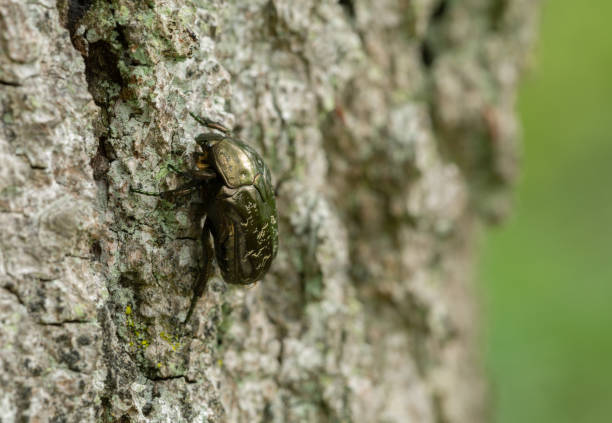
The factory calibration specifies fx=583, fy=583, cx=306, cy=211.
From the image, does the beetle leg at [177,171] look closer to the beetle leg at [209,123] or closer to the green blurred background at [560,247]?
the beetle leg at [209,123]

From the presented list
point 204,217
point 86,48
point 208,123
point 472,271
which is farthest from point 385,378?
point 86,48

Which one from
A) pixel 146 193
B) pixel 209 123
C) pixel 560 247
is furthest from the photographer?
pixel 560 247

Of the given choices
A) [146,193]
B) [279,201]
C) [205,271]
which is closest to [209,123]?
[146,193]

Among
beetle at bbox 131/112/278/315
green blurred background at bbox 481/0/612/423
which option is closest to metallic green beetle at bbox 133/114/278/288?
beetle at bbox 131/112/278/315

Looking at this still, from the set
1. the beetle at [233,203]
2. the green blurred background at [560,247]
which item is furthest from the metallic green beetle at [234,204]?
the green blurred background at [560,247]

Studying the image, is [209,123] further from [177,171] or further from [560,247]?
[560,247]

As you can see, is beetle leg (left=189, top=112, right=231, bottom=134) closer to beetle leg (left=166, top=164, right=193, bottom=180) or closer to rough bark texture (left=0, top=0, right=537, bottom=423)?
rough bark texture (left=0, top=0, right=537, bottom=423)

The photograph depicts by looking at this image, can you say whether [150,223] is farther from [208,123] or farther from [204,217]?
[208,123]
